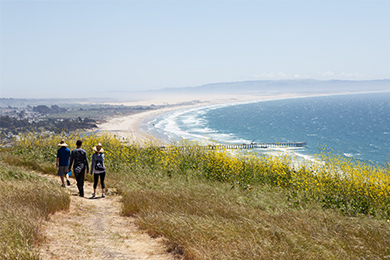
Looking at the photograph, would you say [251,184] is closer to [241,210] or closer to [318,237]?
[241,210]

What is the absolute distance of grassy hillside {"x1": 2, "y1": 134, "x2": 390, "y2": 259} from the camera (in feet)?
15.5

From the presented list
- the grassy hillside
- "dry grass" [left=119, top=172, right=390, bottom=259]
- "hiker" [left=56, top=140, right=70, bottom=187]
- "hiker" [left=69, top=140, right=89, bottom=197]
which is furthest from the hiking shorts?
"dry grass" [left=119, top=172, right=390, bottom=259]

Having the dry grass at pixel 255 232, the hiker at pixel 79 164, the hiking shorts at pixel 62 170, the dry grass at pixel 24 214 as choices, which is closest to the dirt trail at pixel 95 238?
the dry grass at pixel 24 214

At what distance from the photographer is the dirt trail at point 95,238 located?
5.10 m

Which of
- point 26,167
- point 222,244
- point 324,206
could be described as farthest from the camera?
point 26,167

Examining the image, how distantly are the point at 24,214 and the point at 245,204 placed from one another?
4971mm

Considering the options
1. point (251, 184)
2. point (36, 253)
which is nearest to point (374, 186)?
point (251, 184)

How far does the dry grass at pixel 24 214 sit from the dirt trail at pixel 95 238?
9.7 inches

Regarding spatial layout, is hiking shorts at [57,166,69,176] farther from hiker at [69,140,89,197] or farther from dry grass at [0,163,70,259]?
dry grass at [0,163,70,259]

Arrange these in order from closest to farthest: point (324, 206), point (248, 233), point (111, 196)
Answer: point (248, 233)
point (324, 206)
point (111, 196)

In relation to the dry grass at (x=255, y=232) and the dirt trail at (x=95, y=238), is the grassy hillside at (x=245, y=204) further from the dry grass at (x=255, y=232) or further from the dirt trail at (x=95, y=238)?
the dirt trail at (x=95, y=238)

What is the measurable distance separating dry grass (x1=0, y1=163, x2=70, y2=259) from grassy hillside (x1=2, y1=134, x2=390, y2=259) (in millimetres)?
1992

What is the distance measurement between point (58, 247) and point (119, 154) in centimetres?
1096

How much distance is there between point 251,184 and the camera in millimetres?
11117
